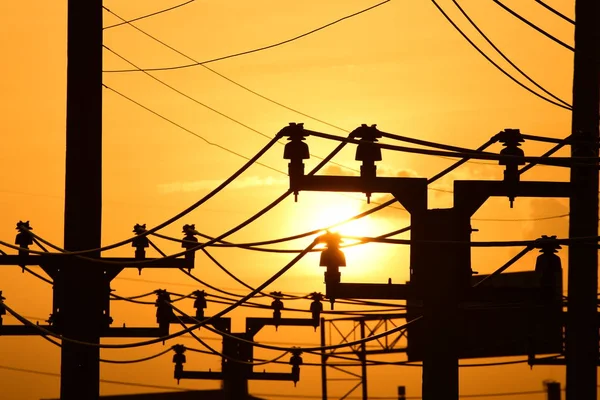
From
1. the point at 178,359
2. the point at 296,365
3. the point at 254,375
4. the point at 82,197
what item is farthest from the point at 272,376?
the point at 82,197

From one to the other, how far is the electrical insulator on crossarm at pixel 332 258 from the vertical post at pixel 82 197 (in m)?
3.96

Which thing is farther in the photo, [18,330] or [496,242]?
[18,330]

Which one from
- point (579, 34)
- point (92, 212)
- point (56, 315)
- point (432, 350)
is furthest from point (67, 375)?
point (579, 34)

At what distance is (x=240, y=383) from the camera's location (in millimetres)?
25547

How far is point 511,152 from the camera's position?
1335 centimetres

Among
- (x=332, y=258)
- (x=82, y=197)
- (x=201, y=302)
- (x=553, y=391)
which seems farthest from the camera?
(x=553, y=391)

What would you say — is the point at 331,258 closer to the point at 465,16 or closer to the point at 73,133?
the point at 73,133

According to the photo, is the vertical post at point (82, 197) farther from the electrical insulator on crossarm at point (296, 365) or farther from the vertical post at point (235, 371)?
the electrical insulator on crossarm at point (296, 365)

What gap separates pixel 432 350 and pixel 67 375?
221 inches

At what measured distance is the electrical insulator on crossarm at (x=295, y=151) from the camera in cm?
1298

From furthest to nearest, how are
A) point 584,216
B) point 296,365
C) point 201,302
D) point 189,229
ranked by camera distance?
1. point 296,365
2. point 201,302
3. point 189,229
4. point 584,216

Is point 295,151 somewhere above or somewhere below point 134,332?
above

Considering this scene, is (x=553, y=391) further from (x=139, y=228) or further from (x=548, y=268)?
(x=548, y=268)

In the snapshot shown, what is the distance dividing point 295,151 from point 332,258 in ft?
3.87
